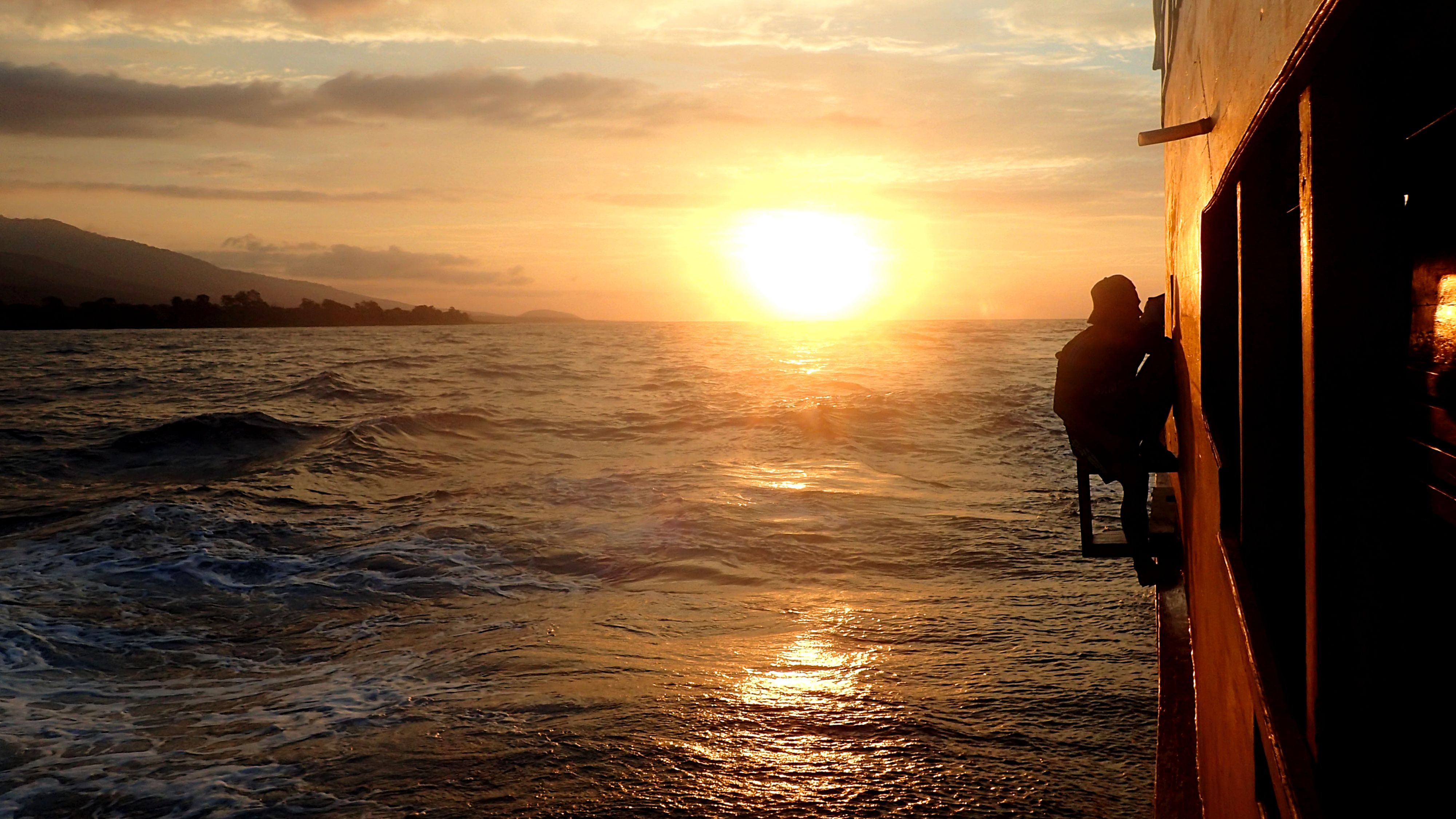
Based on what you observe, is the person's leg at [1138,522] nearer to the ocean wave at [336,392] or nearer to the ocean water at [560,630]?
the ocean water at [560,630]

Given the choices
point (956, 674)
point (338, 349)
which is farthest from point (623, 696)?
point (338, 349)

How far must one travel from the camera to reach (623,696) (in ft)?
19.7

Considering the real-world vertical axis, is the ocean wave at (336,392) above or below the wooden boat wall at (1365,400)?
below

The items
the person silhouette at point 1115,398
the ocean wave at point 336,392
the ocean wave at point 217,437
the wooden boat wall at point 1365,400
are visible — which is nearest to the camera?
the wooden boat wall at point 1365,400

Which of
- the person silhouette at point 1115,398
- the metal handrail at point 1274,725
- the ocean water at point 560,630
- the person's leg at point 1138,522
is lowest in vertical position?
the ocean water at point 560,630

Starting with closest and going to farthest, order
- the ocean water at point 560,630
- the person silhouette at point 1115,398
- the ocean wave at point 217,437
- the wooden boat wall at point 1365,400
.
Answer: the wooden boat wall at point 1365,400 < the person silhouette at point 1115,398 < the ocean water at point 560,630 < the ocean wave at point 217,437

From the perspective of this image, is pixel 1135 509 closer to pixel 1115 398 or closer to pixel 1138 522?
pixel 1138 522

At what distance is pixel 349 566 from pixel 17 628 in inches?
110

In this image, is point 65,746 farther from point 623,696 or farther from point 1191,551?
point 1191,551

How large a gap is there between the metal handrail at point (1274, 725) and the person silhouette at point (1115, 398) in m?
2.49

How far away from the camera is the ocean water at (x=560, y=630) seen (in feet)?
16.4

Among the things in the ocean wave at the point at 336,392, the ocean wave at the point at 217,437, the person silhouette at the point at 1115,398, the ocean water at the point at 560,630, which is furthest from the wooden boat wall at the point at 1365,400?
the ocean wave at the point at 336,392

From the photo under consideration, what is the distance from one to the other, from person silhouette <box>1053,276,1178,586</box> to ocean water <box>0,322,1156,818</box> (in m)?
1.50

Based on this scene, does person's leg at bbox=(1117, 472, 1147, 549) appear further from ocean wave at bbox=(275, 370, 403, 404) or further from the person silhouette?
ocean wave at bbox=(275, 370, 403, 404)
